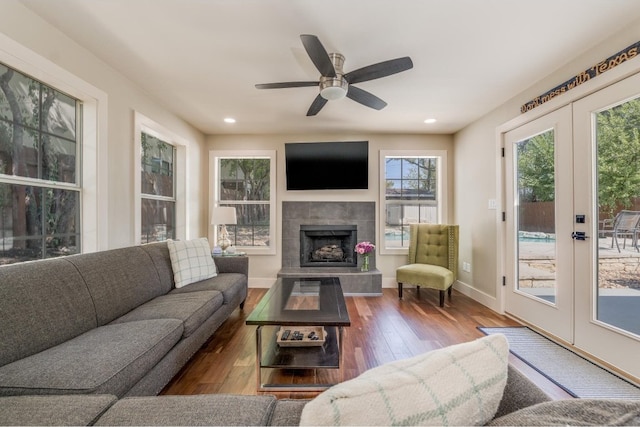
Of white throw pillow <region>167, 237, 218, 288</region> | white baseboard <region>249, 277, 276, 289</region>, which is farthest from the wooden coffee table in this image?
white baseboard <region>249, 277, 276, 289</region>

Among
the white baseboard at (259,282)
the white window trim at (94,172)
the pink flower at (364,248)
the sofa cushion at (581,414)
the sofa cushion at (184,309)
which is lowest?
the white baseboard at (259,282)

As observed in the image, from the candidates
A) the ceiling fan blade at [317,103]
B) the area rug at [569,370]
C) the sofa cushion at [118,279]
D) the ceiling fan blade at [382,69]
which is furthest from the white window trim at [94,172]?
the area rug at [569,370]

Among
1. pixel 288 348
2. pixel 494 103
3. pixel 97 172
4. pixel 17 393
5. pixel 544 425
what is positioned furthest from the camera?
pixel 494 103

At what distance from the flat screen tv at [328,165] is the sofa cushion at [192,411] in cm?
355

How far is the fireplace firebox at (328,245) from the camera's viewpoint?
433 cm

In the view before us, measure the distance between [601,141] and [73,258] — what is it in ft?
12.8

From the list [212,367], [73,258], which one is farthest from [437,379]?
[73,258]

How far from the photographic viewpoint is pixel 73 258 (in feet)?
6.10

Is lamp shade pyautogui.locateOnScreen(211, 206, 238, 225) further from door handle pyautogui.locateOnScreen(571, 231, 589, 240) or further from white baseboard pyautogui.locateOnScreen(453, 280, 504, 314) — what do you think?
door handle pyautogui.locateOnScreen(571, 231, 589, 240)

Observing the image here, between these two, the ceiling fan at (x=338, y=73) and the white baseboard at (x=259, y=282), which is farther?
the white baseboard at (x=259, y=282)

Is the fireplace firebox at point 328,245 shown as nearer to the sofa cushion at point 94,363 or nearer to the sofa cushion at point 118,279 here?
the sofa cushion at point 118,279

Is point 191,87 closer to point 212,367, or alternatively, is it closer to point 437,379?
point 212,367

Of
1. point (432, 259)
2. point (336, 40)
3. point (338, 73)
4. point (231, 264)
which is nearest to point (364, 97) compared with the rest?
point (338, 73)

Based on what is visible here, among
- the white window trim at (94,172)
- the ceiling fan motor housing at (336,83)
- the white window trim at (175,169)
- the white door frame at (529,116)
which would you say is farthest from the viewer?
the white window trim at (175,169)
